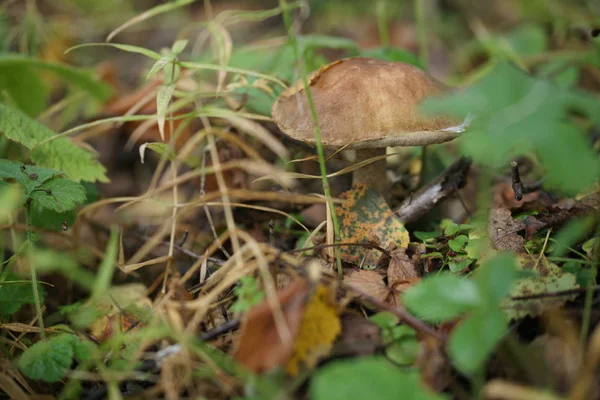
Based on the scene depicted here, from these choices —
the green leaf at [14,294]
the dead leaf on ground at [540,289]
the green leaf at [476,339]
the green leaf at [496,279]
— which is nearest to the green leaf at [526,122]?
the green leaf at [496,279]

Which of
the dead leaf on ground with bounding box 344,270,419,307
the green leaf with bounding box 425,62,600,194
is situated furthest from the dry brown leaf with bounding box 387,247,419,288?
the green leaf with bounding box 425,62,600,194

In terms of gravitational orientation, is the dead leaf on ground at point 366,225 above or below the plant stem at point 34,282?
below

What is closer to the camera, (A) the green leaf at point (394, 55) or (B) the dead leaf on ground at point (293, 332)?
(B) the dead leaf on ground at point (293, 332)

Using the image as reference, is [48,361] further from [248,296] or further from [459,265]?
[459,265]

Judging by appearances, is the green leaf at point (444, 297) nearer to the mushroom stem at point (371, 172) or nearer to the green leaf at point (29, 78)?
the mushroom stem at point (371, 172)

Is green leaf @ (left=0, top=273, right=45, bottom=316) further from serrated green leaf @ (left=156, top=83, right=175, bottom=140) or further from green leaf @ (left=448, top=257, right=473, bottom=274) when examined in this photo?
green leaf @ (left=448, top=257, right=473, bottom=274)

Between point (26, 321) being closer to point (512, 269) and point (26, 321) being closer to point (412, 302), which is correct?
point (412, 302)
